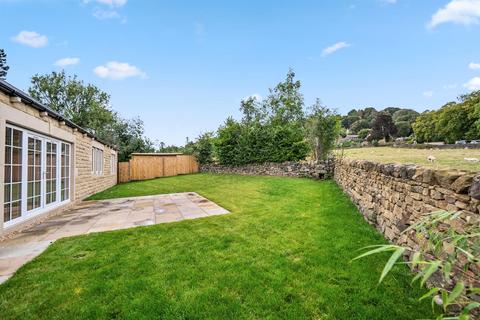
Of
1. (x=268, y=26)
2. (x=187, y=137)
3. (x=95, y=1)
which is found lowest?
(x=187, y=137)

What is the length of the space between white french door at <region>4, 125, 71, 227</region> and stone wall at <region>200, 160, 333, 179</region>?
11063 mm

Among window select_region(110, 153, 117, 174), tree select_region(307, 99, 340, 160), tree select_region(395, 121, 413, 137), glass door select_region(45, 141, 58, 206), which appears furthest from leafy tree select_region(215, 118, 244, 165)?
tree select_region(395, 121, 413, 137)

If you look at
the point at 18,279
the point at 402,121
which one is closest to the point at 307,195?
the point at 18,279

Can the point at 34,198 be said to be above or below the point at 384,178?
below

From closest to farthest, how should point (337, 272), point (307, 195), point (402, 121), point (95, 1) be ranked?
1. point (337, 272)
2. point (307, 195)
3. point (95, 1)
4. point (402, 121)

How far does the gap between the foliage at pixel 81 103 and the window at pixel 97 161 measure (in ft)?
38.1

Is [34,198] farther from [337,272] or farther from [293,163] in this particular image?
[293,163]

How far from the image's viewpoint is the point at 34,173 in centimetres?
549

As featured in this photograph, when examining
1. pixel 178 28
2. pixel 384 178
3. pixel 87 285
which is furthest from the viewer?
pixel 178 28

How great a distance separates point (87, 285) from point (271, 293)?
221 centimetres

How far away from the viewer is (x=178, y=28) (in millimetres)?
12992

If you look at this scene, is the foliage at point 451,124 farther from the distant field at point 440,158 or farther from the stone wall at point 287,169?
the stone wall at point 287,169

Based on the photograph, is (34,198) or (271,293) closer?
(271,293)

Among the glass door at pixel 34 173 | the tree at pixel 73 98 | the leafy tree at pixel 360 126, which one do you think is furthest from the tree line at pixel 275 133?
the leafy tree at pixel 360 126
